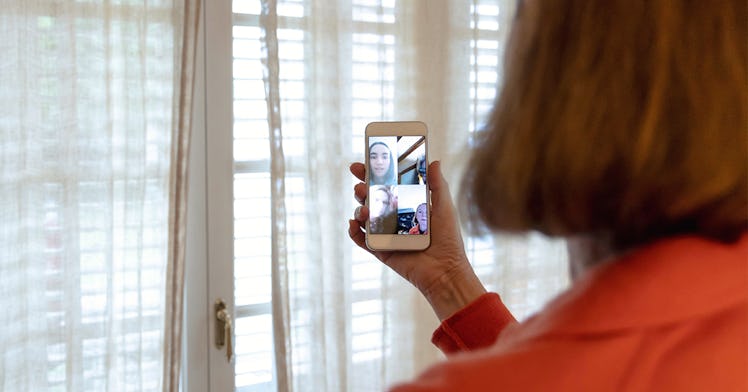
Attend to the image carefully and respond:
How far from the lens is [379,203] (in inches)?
48.9

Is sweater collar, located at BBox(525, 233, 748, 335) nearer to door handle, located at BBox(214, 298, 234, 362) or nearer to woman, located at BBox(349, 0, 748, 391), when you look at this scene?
woman, located at BBox(349, 0, 748, 391)

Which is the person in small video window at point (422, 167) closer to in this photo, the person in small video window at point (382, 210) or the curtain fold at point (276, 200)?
the person in small video window at point (382, 210)

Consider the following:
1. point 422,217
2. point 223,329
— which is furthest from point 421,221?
point 223,329

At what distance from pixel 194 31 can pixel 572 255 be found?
1.07m

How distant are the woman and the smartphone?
648 millimetres

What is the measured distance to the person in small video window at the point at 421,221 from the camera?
1.18 meters

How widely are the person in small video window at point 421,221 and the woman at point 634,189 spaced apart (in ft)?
2.13

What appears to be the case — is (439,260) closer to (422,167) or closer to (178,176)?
(422,167)

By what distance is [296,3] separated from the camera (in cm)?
158

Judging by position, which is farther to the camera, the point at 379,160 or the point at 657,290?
the point at 379,160

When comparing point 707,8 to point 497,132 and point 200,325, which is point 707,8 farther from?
point 200,325

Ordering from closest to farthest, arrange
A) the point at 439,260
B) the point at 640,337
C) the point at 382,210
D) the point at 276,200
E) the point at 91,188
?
the point at 640,337
the point at 439,260
the point at 382,210
the point at 91,188
the point at 276,200

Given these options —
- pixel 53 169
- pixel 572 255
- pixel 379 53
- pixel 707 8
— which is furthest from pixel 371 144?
pixel 707 8

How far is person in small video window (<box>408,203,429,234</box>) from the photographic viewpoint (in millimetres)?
1184
